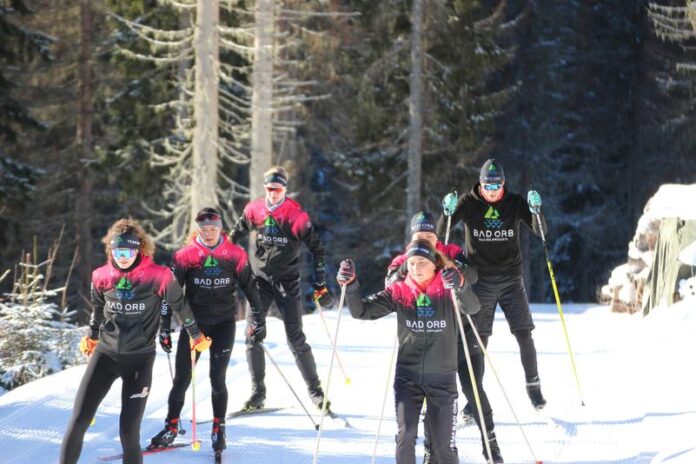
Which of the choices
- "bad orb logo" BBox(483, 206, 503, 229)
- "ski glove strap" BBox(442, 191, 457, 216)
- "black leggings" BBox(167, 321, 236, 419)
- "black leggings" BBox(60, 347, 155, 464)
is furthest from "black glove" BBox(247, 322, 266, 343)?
"bad orb logo" BBox(483, 206, 503, 229)

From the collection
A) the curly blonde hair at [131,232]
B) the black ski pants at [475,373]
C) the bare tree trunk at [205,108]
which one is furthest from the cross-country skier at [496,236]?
the bare tree trunk at [205,108]

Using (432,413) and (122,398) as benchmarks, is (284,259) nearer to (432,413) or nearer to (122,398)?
(122,398)

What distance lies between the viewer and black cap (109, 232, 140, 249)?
6.19 meters

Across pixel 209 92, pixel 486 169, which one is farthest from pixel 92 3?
pixel 486 169

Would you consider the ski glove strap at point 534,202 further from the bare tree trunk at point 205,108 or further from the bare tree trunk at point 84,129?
the bare tree trunk at point 84,129

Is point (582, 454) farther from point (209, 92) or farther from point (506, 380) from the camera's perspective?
point (209, 92)

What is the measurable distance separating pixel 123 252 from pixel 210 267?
1.08m

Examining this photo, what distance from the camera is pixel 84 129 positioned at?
2911 cm

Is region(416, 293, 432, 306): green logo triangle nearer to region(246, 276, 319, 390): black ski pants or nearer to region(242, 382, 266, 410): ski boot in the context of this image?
region(246, 276, 319, 390): black ski pants

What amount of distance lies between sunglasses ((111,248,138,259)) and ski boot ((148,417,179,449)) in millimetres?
1656

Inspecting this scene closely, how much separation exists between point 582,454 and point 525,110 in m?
26.2

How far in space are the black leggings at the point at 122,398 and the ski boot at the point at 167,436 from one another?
1.11m

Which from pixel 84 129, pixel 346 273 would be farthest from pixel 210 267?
pixel 84 129

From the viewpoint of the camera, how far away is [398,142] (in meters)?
27.5
